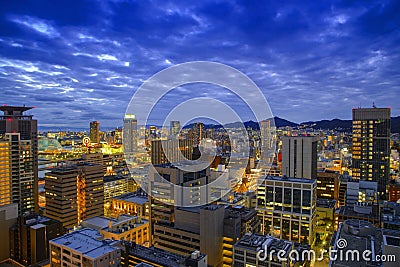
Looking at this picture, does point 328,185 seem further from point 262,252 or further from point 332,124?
point 332,124

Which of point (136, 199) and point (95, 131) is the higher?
point (95, 131)

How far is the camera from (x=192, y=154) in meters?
17.5

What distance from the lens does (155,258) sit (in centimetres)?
577

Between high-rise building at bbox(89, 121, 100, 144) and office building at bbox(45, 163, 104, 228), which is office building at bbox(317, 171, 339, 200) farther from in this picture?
high-rise building at bbox(89, 121, 100, 144)

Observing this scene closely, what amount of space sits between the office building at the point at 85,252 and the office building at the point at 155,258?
0.21 metres

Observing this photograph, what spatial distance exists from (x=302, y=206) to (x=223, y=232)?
11.8 feet

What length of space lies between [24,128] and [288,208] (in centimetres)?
1234

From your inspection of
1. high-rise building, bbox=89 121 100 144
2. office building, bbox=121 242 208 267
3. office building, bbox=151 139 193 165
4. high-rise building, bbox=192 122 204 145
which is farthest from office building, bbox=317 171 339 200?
high-rise building, bbox=89 121 100 144

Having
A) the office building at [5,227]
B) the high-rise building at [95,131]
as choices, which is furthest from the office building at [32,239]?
the high-rise building at [95,131]

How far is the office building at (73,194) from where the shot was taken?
→ 10609mm

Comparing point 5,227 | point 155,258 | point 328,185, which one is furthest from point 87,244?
point 328,185

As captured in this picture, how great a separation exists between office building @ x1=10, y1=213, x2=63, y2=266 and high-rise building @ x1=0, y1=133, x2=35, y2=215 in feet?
11.1

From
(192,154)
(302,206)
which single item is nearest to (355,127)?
(302,206)

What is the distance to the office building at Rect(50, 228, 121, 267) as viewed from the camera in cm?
561
